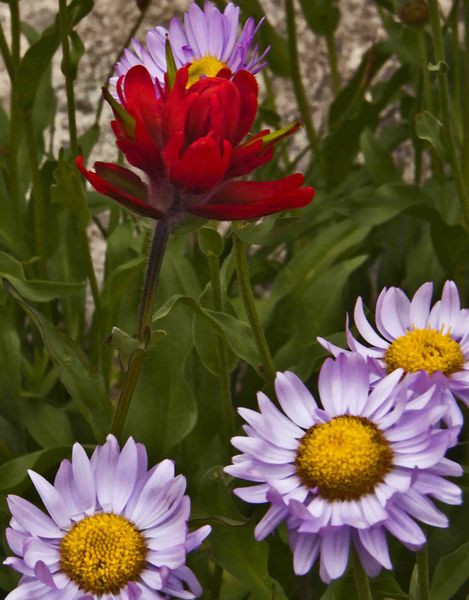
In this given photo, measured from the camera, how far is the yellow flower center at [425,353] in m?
0.79

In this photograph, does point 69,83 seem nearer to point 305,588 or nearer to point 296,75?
point 296,75

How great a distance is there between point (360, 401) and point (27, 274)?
66cm

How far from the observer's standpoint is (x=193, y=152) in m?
0.65

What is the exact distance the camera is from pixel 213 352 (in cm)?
105

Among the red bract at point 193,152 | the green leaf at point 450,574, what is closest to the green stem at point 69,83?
the red bract at point 193,152

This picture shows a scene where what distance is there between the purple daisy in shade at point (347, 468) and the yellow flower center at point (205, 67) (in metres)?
0.32

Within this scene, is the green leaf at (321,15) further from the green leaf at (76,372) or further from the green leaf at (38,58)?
the green leaf at (76,372)

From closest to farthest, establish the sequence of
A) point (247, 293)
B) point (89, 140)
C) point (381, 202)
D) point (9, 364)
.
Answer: point (247, 293), point (9, 364), point (381, 202), point (89, 140)

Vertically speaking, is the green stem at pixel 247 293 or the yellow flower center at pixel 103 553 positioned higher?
the green stem at pixel 247 293

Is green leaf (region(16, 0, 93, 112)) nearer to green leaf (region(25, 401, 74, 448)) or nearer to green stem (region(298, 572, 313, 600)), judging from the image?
green leaf (region(25, 401, 74, 448))

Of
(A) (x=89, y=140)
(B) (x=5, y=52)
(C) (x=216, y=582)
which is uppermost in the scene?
(B) (x=5, y=52)

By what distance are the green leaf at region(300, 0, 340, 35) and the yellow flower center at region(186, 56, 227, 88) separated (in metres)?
0.56

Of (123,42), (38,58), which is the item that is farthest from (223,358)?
(123,42)

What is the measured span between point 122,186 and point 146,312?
9 centimetres
